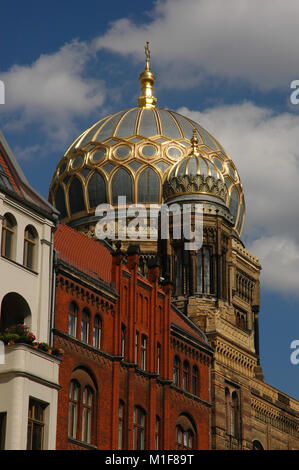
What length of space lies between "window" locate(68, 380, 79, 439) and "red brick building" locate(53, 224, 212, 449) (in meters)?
0.04

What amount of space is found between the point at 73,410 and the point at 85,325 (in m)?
3.87

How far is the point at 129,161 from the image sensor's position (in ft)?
260

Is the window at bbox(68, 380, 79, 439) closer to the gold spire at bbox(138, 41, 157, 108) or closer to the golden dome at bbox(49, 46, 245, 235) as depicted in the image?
the golden dome at bbox(49, 46, 245, 235)

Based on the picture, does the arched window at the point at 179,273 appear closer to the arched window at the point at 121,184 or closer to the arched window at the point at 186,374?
the arched window at the point at 186,374

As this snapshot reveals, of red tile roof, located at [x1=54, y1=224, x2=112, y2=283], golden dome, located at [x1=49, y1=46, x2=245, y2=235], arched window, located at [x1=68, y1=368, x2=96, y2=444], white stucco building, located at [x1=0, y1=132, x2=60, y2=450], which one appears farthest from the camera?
golden dome, located at [x1=49, y1=46, x2=245, y2=235]

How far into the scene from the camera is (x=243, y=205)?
83.6m

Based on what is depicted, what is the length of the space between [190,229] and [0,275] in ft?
76.8

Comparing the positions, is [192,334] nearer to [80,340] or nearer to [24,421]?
[80,340]

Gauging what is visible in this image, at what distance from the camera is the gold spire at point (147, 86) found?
3413 inches

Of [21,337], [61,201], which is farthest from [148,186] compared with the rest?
[21,337]

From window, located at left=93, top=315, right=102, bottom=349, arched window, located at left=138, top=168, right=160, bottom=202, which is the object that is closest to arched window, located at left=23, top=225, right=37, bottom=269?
window, located at left=93, top=315, right=102, bottom=349

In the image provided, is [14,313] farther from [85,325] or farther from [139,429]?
[139,429]

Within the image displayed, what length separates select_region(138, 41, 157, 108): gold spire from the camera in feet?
284

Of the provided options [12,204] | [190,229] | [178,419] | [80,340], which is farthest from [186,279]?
[12,204]
